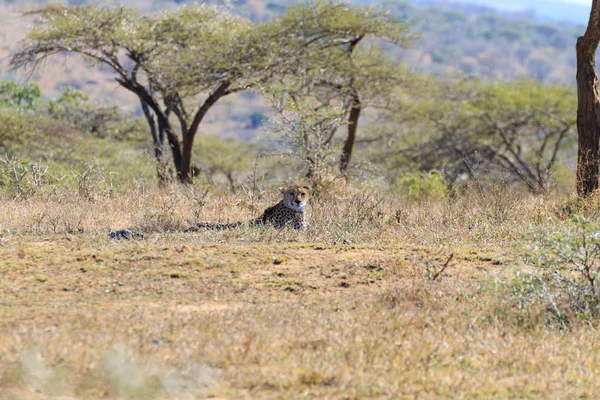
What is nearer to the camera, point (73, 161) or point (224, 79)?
point (224, 79)

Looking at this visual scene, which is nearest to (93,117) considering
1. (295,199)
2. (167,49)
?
(167,49)

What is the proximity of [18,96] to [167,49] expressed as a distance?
6998 mm

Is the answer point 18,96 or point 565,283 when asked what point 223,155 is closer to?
point 18,96

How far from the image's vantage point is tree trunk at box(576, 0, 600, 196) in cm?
832

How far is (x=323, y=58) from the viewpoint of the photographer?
1563cm

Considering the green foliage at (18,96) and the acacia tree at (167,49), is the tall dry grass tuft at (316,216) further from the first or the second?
the green foliage at (18,96)

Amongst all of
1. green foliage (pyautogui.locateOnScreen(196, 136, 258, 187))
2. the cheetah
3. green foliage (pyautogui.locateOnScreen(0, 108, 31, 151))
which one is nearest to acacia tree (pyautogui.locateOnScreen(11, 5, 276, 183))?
green foliage (pyautogui.locateOnScreen(0, 108, 31, 151))

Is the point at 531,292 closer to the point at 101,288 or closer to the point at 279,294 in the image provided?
the point at 279,294

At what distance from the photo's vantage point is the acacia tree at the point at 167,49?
14.4 m

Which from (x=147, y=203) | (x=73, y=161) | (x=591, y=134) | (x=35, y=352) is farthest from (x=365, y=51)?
(x=35, y=352)

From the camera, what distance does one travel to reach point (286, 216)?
7035 mm

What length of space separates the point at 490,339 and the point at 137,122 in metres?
20.5

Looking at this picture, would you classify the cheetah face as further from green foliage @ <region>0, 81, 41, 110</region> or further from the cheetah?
green foliage @ <region>0, 81, 41, 110</region>

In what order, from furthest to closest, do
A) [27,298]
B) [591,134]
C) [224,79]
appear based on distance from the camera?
[224,79] → [591,134] → [27,298]
